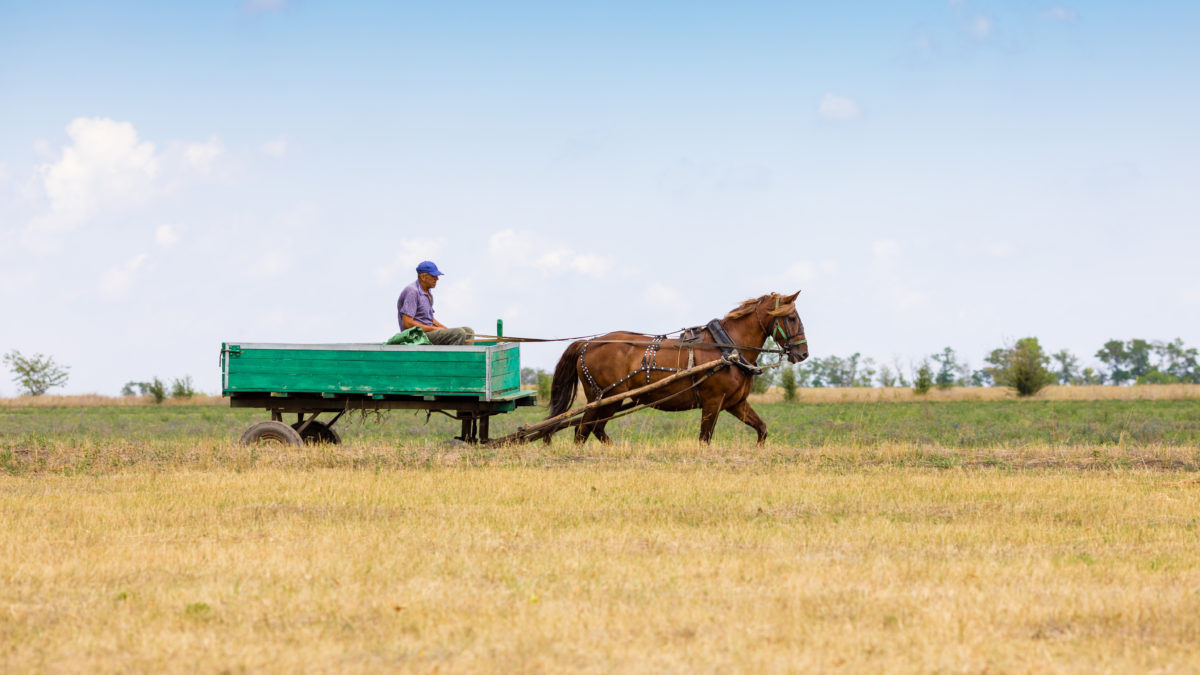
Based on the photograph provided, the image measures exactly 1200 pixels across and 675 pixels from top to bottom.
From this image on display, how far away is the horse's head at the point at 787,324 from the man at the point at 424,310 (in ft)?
13.0

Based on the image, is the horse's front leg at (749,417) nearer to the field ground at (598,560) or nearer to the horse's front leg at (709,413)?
the horse's front leg at (709,413)

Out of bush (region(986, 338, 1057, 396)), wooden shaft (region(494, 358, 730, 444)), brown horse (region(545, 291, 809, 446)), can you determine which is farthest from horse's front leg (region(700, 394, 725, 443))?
bush (region(986, 338, 1057, 396))

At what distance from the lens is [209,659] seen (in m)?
5.73

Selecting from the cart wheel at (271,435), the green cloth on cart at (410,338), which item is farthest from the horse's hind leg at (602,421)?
the cart wheel at (271,435)

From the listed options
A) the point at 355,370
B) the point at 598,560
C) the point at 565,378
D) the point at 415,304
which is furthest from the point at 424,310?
the point at 598,560

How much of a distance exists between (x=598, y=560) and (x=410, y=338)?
22.8 feet

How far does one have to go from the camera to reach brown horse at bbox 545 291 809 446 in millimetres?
15055

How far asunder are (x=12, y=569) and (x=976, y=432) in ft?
61.7

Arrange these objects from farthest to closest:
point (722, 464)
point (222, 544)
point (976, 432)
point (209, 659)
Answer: point (976, 432), point (722, 464), point (222, 544), point (209, 659)

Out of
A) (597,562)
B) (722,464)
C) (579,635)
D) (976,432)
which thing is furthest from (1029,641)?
(976,432)

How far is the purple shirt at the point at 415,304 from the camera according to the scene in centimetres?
1453

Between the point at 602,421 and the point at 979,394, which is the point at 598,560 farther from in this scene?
the point at 979,394

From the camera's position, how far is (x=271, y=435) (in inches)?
579

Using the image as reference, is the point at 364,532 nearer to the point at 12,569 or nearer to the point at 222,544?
the point at 222,544
